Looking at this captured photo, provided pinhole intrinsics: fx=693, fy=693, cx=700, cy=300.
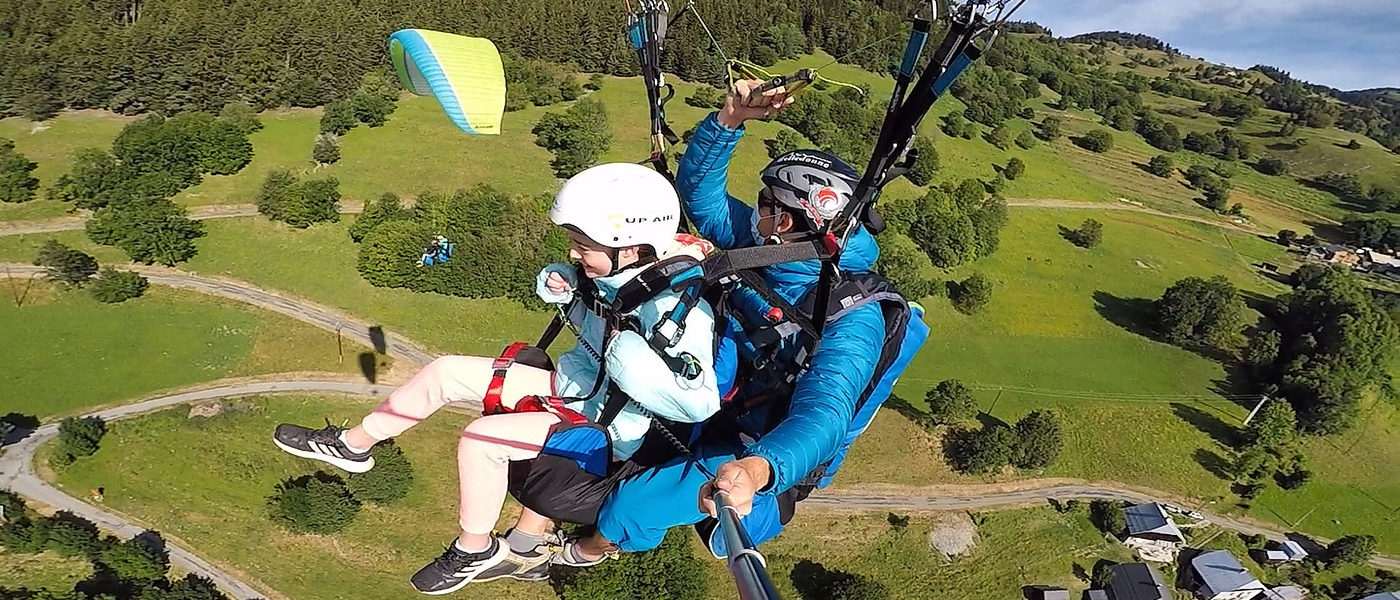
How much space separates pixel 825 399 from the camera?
426cm

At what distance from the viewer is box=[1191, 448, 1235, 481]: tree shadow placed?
35.2m

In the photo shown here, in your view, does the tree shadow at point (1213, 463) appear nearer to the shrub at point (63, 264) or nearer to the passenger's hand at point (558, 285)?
the passenger's hand at point (558, 285)

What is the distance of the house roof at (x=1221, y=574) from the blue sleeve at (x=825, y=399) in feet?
107

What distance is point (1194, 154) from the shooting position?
287 feet

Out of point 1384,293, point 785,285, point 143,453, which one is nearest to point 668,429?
point 785,285

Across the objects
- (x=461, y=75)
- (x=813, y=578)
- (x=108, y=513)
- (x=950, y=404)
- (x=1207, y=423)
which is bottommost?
(x=108, y=513)

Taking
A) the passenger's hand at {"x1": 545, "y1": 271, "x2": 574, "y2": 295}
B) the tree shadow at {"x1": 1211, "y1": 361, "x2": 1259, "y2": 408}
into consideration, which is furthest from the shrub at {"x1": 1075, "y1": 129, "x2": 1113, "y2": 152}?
the passenger's hand at {"x1": 545, "y1": 271, "x2": 574, "y2": 295}

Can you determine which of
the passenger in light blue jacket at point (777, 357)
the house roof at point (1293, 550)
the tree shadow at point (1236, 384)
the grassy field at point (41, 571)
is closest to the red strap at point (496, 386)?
the passenger in light blue jacket at point (777, 357)

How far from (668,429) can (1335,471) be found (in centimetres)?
4750

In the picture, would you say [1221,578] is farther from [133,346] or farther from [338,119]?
[338,119]

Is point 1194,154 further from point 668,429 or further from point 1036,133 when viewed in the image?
point 668,429

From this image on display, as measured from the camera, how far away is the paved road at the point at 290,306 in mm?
32812

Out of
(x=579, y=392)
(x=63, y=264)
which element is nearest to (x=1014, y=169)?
(x=579, y=392)

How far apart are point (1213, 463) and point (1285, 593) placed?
7.96m
